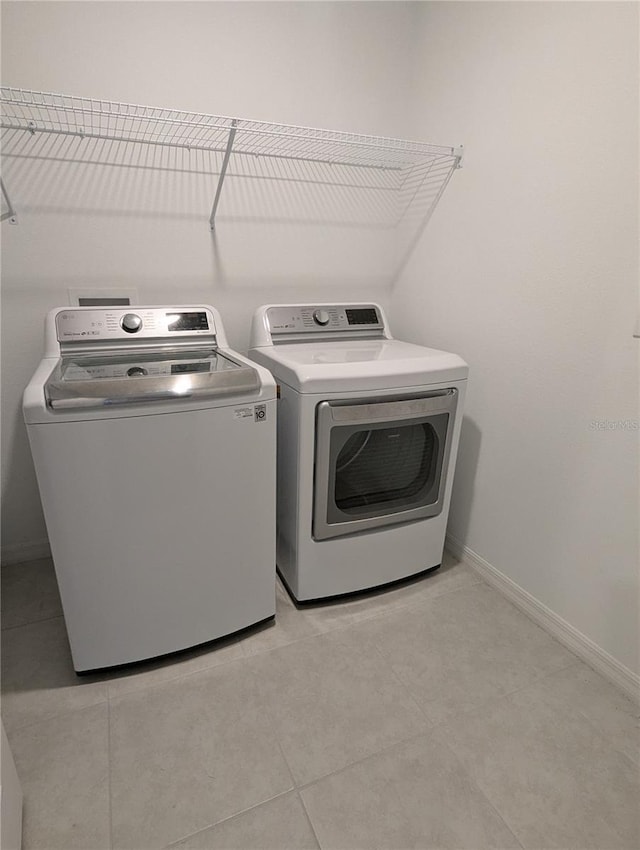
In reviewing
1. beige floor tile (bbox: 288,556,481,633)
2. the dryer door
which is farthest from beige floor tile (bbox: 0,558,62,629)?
the dryer door

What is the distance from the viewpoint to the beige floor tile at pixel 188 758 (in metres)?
1.01

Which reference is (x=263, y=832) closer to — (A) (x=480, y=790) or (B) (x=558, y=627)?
(A) (x=480, y=790)

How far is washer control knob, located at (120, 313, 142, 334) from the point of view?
154 cm

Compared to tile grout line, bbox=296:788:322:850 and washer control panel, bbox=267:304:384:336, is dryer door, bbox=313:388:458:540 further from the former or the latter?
tile grout line, bbox=296:788:322:850

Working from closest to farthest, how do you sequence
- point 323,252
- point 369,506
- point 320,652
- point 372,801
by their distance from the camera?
point 372,801 → point 320,652 → point 369,506 → point 323,252

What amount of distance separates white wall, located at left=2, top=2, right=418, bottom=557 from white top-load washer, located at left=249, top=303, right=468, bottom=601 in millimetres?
357

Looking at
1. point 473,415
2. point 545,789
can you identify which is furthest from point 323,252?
point 545,789

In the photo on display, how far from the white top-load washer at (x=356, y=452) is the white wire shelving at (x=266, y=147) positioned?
61 cm

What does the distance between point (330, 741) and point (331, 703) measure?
0.11 metres

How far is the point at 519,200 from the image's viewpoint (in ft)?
4.96

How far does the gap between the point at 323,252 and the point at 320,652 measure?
65.7 inches

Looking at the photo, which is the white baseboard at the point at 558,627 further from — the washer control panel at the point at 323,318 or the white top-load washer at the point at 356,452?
the washer control panel at the point at 323,318

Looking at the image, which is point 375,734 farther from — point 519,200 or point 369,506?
point 519,200

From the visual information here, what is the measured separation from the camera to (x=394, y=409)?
1.45 metres
